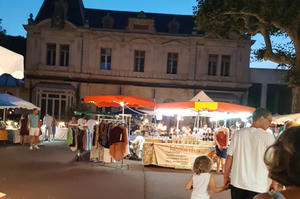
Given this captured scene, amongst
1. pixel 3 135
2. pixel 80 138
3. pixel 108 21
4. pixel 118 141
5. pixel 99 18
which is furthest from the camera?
pixel 99 18

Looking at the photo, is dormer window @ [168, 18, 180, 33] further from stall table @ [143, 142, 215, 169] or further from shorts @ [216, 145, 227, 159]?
shorts @ [216, 145, 227, 159]

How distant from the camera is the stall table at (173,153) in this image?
10211 millimetres

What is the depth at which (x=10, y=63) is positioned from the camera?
3.95 meters

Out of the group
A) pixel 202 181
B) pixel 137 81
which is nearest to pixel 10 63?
pixel 202 181

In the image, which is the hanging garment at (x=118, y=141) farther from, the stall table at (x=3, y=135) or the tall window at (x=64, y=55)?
the tall window at (x=64, y=55)

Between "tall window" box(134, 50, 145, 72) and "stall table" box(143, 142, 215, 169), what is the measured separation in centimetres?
1574

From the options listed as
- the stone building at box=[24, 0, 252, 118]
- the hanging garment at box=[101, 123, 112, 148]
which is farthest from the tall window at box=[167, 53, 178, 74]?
the hanging garment at box=[101, 123, 112, 148]

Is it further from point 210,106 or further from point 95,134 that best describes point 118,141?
point 210,106

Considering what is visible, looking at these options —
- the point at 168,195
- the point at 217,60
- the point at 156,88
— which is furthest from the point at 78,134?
the point at 217,60

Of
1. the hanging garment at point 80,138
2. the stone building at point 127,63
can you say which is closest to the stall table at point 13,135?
the hanging garment at point 80,138

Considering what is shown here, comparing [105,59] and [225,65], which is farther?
[225,65]

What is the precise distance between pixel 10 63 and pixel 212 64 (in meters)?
23.2

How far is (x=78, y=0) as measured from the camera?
90.2 ft

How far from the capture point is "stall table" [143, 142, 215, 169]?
33.5 feet
